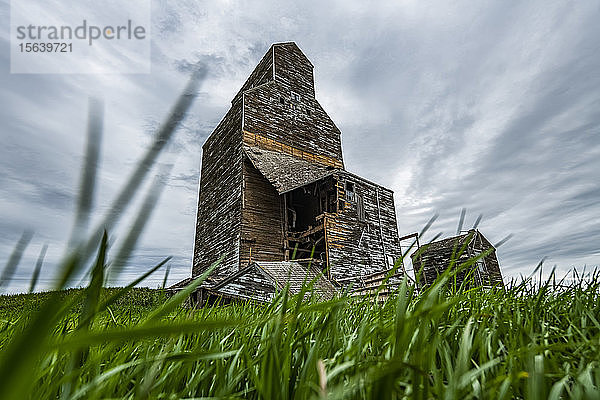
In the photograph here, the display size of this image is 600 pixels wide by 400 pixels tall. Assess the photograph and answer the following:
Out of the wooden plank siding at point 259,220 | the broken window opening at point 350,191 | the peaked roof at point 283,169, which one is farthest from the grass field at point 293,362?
the broken window opening at point 350,191

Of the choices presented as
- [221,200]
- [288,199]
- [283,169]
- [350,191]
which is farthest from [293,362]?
[221,200]

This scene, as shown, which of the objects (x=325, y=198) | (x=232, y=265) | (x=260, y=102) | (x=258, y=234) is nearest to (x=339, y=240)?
(x=325, y=198)

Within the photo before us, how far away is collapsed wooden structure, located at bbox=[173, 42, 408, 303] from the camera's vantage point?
1430 cm

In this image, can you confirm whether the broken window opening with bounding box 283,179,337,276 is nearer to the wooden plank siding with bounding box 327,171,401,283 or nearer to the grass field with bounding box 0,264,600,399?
the wooden plank siding with bounding box 327,171,401,283

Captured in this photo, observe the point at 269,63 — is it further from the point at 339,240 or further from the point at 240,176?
the point at 339,240

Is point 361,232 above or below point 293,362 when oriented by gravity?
above

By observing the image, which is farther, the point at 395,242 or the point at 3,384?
the point at 395,242

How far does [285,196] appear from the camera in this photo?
16609 mm

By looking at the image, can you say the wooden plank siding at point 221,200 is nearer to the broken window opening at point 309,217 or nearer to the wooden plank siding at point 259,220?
the wooden plank siding at point 259,220

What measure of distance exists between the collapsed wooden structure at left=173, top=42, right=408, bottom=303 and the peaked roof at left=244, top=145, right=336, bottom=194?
53mm

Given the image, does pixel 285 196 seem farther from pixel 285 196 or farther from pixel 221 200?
pixel 221 200

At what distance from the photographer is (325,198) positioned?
15320 millimetres

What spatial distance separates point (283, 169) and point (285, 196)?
4.39ft

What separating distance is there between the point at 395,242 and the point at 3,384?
16.7 metres
